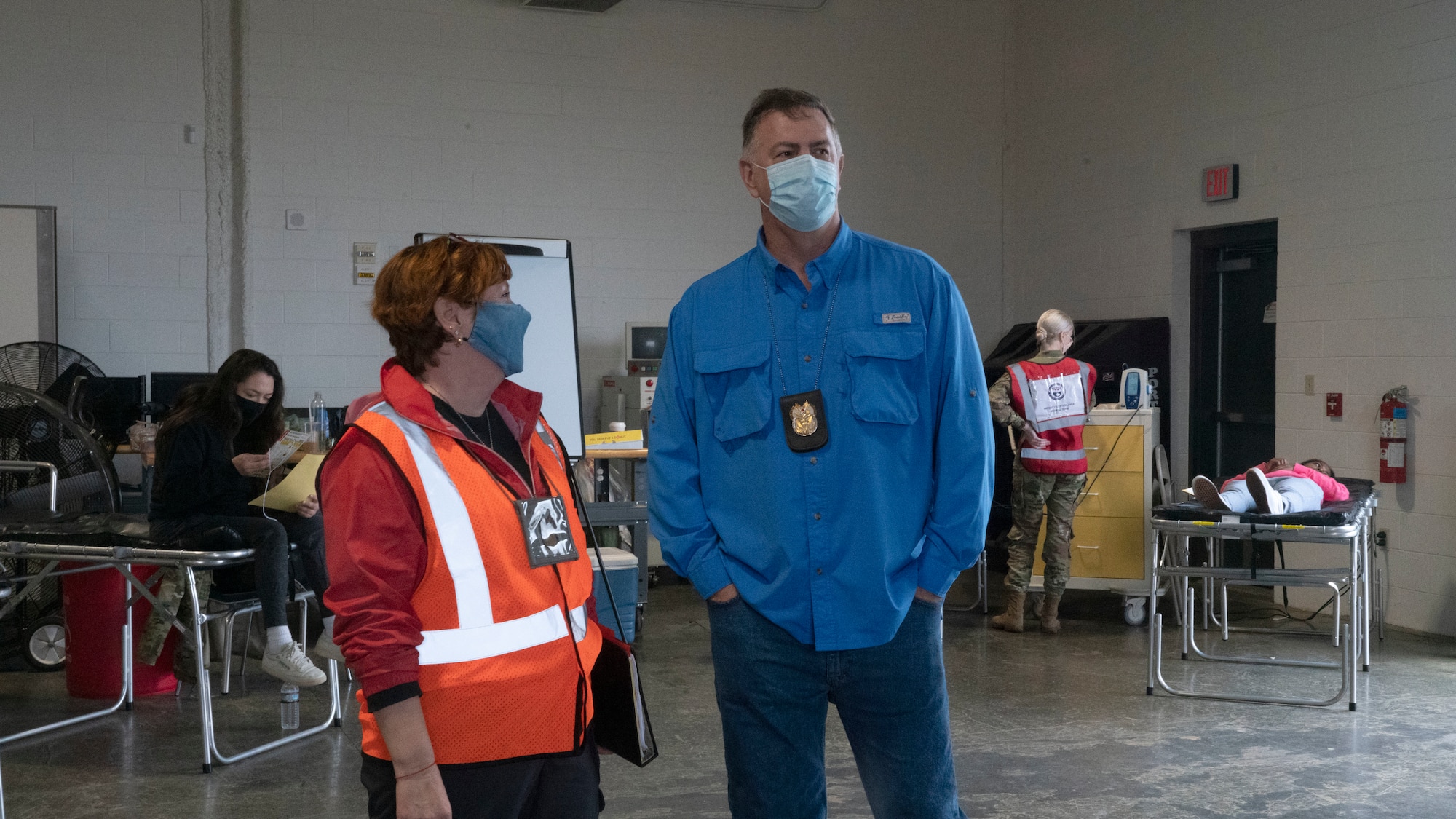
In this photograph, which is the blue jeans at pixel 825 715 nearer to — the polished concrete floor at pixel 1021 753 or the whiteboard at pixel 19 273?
the polished concrete floor at pixel 1021 753

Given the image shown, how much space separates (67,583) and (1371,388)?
5.73m

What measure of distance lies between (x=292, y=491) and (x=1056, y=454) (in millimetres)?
3273

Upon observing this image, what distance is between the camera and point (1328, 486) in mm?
4855

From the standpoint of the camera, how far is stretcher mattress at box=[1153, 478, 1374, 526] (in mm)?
4189

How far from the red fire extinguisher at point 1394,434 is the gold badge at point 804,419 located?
4862mm

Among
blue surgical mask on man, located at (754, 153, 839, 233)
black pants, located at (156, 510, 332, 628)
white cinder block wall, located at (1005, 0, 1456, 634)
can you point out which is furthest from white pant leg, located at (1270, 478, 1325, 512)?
black pants, located at (156, 510, 332, 628)

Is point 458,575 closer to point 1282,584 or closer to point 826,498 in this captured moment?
point 826,498

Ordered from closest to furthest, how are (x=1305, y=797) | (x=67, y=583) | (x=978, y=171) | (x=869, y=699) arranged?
(x=869, y=699) < (x=1305, y=797) < (x=67, y=583) < (x=978, y=171)

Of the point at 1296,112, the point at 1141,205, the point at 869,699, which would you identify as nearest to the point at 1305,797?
the point at 869,699

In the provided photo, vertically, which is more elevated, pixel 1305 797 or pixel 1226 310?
pixel 1226 310

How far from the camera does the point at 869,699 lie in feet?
5.83

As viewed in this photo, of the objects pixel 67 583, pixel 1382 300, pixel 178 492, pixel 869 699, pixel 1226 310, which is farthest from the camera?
pixel 1226 310

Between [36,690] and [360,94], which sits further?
[360,94]

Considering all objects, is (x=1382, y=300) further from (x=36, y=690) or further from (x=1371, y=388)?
(x=36, y=690)
